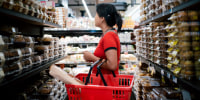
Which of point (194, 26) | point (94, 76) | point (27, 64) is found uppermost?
point (194, 26)

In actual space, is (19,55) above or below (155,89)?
above

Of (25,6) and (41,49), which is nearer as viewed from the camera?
(25,6)

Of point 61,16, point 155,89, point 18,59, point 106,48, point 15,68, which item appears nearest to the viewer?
point 15,68

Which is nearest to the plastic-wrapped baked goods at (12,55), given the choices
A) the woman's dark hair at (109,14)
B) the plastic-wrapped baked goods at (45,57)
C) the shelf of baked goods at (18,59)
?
the shelf of baked goods at (18,59)

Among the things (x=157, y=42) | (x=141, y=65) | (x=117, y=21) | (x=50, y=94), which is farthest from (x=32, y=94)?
(x=141, y=65)

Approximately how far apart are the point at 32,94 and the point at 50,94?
24cm

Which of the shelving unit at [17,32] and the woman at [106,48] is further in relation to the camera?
the woman at [106,48]

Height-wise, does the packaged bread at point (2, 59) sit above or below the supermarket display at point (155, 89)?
above

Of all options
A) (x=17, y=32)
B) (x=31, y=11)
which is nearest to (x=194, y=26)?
(x=31, y=11)

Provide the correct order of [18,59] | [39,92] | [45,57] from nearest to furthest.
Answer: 1. [18,59]
2. [39,92]
3. [45,57]

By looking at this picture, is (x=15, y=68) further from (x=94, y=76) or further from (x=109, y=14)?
(x=109, y=14)

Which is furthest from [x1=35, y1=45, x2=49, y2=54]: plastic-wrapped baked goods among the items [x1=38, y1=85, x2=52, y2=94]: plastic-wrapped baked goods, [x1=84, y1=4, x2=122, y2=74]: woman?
[x1=84, y1=4, x2=122, y2=74]: woman

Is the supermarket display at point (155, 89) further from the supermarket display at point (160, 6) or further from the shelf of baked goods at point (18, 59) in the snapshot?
the shelf of baked goods at point (18, 59)

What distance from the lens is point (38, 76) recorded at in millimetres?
3055
